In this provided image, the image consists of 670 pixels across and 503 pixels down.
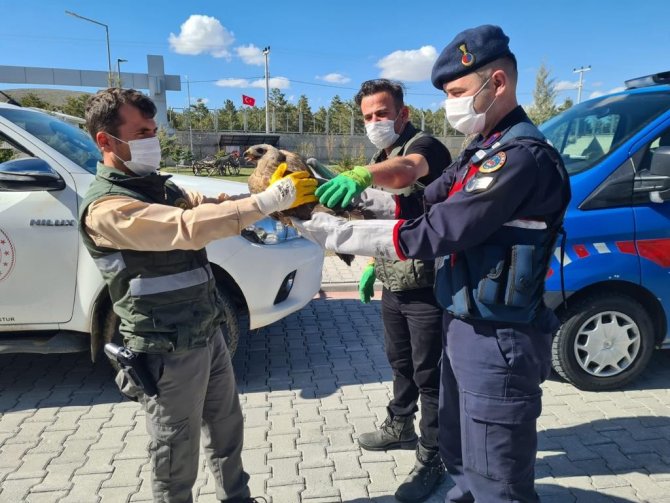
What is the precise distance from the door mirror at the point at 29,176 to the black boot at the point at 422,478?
2868mm

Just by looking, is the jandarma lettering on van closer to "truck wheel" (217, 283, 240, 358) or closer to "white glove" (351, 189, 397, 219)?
"truck wheel" (217, 283, 240, 358)

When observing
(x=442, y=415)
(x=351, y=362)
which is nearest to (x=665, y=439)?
(x=442, y=415)

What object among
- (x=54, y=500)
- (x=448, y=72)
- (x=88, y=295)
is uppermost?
(x=448, y=72)

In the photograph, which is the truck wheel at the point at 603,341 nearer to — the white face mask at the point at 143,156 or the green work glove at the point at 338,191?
the green work glove at the point at 338,191

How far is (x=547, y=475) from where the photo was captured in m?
2.71

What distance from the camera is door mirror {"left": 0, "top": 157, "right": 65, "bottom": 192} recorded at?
3.07 metres

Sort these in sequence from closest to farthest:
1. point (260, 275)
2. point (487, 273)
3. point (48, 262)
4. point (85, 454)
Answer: point (487, 273), point (85, 454), point (48, 262), point (260, 275)

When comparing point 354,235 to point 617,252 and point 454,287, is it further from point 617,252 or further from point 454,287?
point 617,252

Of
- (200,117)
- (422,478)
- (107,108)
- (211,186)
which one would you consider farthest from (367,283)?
(200,117)

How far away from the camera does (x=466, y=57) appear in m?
1.68

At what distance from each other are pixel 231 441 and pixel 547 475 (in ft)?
5.83

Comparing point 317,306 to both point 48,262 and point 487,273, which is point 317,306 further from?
point 487,273

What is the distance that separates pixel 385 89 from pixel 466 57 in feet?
3.01

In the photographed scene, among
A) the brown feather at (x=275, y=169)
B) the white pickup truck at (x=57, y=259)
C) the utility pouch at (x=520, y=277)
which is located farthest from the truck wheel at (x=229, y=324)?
the utility pouch at (x=520, y=277)
